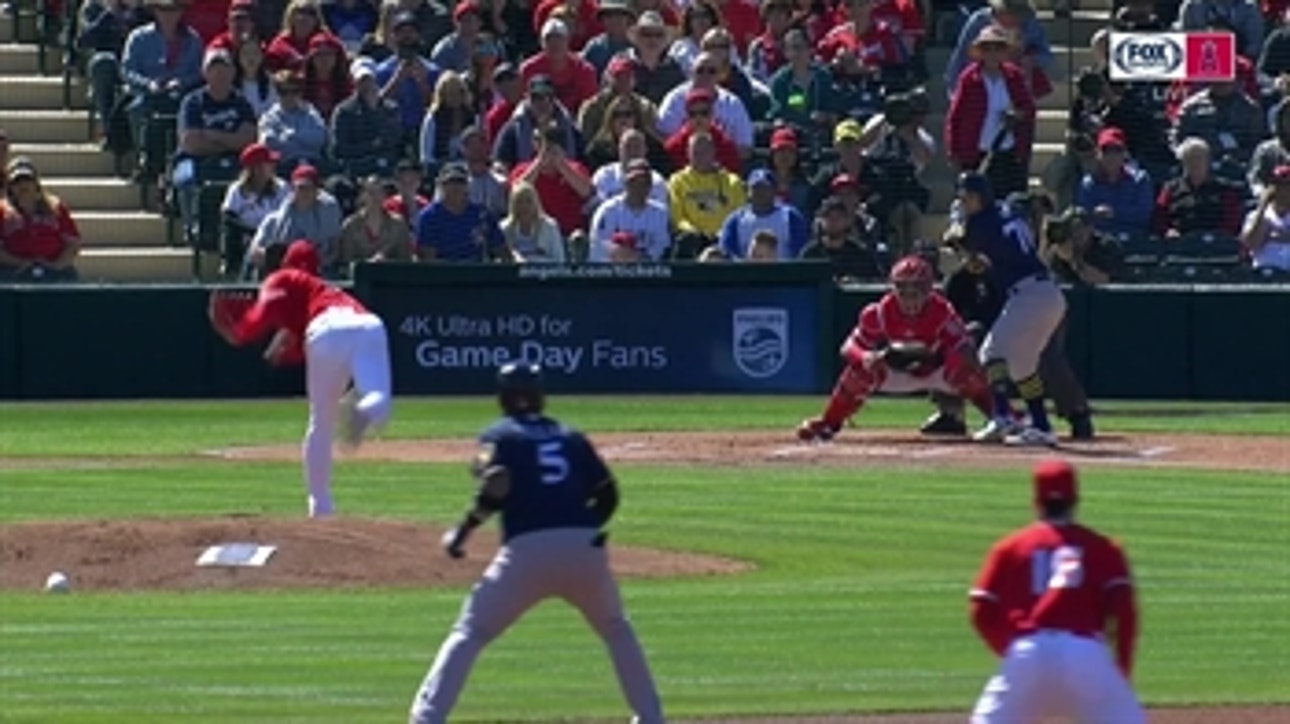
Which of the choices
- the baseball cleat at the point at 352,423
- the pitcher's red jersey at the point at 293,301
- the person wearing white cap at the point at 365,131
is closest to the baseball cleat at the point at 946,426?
the person wearing white cap at the point at 365,131

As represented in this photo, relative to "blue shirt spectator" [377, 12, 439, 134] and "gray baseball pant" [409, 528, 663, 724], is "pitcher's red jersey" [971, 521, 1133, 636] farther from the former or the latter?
"blue shirt spectator" [377, 12, 439, 134]

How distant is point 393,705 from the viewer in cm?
1362

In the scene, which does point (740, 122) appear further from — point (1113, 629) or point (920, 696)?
point (1113, 629)

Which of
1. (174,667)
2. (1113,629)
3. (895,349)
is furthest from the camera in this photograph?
(895,349)

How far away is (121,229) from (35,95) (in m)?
2.40

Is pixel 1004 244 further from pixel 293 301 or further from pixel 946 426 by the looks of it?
pixel 293 301

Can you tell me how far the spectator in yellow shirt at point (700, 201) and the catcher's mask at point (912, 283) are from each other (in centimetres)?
458

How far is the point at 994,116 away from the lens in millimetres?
30281

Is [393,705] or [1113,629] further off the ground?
[1113,629]

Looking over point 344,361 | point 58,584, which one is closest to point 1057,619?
point 58,584

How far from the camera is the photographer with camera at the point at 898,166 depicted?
97.7ft

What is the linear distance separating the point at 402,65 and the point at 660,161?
2338 millimetres

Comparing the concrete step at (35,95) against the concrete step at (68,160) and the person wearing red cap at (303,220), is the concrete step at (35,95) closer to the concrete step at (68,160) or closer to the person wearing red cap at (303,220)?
the concrete step at (68,160)

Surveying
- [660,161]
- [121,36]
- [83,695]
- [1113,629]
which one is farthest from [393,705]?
[121,36]
